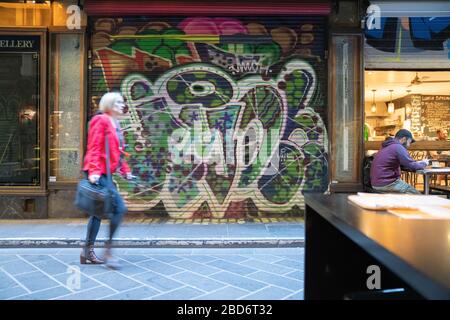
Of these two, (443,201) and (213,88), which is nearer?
(443,201)

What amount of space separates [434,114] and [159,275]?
29.4 feet

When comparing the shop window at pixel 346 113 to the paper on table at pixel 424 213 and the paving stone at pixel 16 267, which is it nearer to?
the paving stone at pixel 16 267

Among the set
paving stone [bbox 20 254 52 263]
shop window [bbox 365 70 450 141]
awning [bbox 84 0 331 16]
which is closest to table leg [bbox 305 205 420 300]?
paving stone [bbox 20 254 52 263]

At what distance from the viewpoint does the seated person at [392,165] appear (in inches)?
267

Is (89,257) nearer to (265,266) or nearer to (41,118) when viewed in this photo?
(265,266)

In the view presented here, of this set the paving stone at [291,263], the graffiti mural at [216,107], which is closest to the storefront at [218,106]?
the graffiti mural at [216,107]

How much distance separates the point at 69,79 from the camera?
8.43 metres

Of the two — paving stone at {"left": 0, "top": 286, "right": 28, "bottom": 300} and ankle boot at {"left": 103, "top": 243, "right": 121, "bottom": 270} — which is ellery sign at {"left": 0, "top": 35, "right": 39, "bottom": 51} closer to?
ankle boot at {"left": 103, "top": 243, "right": 121, "bottom": 270}

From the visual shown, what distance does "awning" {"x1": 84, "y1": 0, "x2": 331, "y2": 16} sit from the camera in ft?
26.9

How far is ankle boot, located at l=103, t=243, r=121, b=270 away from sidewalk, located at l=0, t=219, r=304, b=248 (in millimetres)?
1011

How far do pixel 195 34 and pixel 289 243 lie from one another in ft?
14.2

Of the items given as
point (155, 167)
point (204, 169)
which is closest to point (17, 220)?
point (155, 167)
